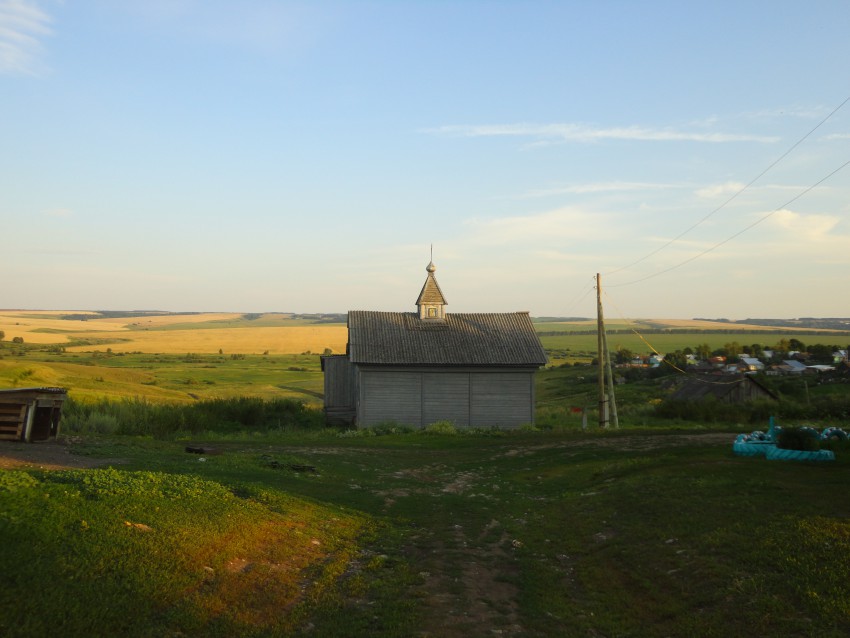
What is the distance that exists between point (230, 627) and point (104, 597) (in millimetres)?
1322

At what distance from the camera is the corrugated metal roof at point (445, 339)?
119 feet

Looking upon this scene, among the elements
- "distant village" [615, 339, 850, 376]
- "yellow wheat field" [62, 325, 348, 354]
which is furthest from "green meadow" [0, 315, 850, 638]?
"yellow wheat field" [62, 325, 348, 354]

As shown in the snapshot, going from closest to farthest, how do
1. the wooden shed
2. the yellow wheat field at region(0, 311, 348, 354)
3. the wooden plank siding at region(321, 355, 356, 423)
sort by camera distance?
the wooden shed → the wooden plank siding at region(321, 355, 356, 423) → the yellow wheat field at region(0, 311, 348, 354)

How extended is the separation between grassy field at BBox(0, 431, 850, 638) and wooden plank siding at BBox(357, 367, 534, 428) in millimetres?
18330

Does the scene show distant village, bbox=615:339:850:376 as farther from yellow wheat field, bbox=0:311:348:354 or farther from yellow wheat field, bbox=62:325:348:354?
yellow wheat field, bbox=0:311:348:354

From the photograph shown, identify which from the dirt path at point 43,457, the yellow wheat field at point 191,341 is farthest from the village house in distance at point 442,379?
the yellow wheat field at point 191,341

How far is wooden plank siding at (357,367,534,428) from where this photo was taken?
36094mm

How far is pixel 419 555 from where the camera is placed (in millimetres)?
11805

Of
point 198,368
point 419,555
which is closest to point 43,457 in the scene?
point 419,555

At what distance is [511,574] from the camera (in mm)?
11078

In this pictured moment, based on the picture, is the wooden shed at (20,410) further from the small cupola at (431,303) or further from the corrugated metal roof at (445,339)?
the small cupola at (431,303)

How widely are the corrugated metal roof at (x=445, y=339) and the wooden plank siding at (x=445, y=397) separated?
710 millimetres

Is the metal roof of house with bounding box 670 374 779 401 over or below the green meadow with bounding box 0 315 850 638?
below

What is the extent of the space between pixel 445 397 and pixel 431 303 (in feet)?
21.0
